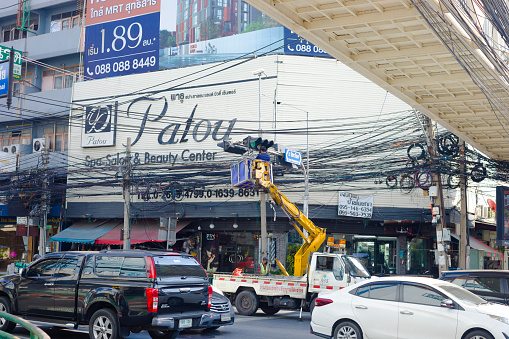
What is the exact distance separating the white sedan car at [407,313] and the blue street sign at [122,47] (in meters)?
26.6

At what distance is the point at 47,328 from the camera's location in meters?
12.9

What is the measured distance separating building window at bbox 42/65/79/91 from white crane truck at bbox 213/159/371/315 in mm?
26505

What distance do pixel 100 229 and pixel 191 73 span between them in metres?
10.9

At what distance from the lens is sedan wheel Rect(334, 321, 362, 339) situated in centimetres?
1047

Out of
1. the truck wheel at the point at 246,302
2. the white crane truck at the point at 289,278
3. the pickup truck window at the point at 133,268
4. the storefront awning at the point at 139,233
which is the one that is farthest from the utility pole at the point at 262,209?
the pickup truck window at the point at 133,268

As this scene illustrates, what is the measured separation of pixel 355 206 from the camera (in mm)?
28438

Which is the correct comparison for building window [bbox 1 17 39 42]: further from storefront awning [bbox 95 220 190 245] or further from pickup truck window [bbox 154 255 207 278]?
pickup truck window [bbox 154 255 207 278]

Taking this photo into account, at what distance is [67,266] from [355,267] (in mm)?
8929

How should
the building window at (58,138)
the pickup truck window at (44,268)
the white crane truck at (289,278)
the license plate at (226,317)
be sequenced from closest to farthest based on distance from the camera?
the pickup truck window at (44,268), the license plate at (226,317), the white crane truck at (289,278), the building window at (58,138)

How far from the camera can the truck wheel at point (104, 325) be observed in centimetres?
1008

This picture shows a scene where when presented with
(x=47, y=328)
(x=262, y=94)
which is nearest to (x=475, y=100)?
(x=47, y=328)

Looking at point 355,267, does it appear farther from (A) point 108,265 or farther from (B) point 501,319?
(A) point 108,265

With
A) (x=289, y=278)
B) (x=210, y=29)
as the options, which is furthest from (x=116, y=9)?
(x=289, y=278)

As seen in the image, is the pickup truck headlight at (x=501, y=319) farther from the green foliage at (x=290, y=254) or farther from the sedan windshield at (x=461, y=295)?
the green foliage at (x=290, y=254)
